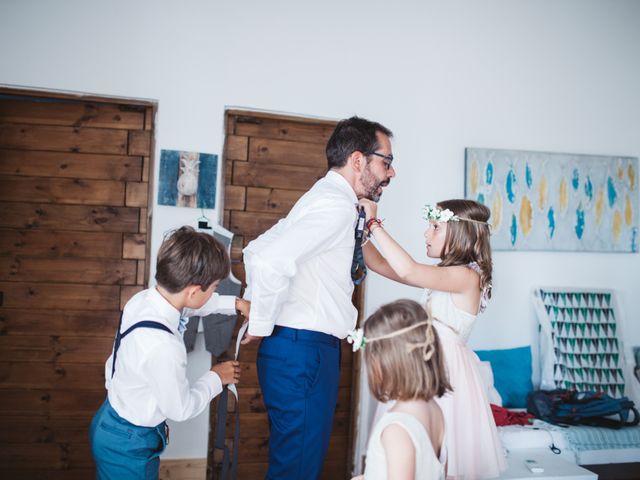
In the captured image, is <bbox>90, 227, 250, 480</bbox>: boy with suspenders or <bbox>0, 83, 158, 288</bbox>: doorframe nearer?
<bbox>90, 227, 250, 480</bbox>: boy with suspenders

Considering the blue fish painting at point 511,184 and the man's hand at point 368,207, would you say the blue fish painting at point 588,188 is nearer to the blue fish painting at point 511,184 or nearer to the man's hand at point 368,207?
the blue fish painting at point 511,184

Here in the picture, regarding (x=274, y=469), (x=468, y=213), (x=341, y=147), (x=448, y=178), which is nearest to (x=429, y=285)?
(x=468, y=213)

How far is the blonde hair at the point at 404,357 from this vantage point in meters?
1.47

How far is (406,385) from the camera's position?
1468 mm

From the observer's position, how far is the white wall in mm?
3082

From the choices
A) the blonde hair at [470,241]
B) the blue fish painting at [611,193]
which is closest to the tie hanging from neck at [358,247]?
the blonde hair at [470,241]

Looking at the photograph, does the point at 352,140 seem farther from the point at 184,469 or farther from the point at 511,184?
the point at 184,469

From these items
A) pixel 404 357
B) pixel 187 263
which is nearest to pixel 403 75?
pixel 187 263

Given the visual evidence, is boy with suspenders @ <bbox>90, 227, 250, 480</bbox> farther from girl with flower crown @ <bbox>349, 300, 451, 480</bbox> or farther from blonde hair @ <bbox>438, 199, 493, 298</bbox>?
blonde hair @ <bbox>438, 199, 493, 298</bbox>

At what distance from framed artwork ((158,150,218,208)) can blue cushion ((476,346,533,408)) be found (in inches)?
79.2

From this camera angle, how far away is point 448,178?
3.58 meters

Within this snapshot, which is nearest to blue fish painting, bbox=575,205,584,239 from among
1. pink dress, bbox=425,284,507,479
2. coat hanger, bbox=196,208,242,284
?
pink dress, bbox=425,284,507,479

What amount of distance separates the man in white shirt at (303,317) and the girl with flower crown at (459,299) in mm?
239

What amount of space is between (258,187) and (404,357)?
2.04 meters
